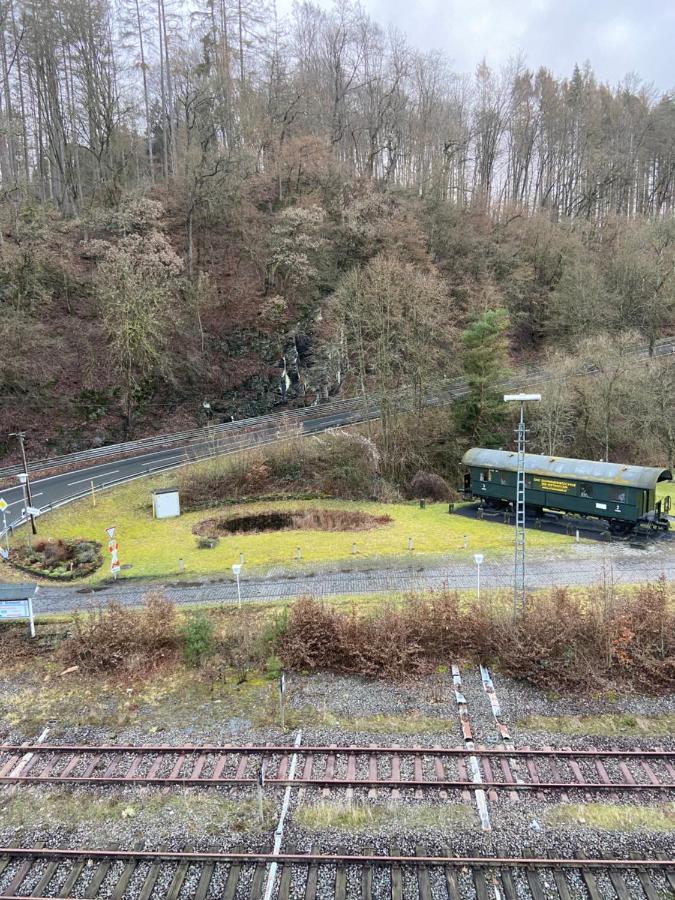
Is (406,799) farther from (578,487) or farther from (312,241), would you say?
(312,241)

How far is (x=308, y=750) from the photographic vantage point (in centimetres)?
1101

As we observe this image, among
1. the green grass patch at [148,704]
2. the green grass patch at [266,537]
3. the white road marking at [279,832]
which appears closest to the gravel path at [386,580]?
the green grass patch at [266,537]

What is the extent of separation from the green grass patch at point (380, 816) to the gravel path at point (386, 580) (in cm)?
819

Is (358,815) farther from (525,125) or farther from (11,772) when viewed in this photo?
(525,125)

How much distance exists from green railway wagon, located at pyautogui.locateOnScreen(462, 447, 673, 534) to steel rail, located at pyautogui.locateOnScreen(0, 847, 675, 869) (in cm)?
1646

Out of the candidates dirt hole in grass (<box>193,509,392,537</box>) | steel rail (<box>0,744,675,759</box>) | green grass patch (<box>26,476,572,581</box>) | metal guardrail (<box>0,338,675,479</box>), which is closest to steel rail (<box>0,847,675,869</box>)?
steel rail (<box>0,744,675,759</box>)

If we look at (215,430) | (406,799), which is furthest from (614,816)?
(215,430)

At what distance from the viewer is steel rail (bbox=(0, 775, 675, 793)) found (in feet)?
32.3

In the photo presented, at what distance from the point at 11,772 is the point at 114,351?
101ft

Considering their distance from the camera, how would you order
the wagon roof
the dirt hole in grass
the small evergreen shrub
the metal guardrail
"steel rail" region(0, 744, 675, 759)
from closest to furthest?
"steel rail" region(0, 744, 675, 759) → the small evergreen shrub → the wagon roof → the dirt hole in grass → the metal guardrail

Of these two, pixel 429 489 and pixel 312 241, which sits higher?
pixel 312 241

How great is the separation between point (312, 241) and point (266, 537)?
94.8ft

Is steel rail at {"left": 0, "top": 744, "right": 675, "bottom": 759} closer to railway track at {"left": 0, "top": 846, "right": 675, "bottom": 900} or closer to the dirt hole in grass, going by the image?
railway track at {"left": 0, "top": 846, "right": 675, "bottom": 900}

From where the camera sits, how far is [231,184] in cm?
4709
